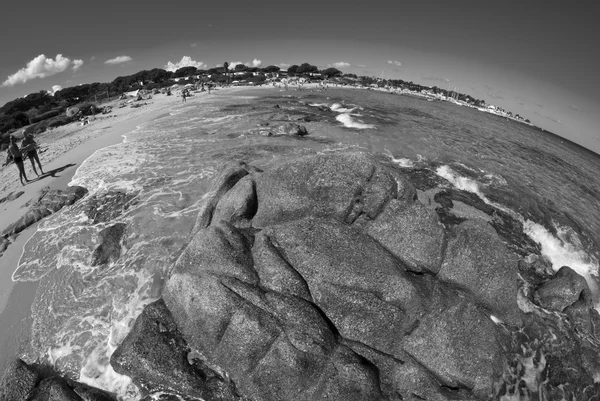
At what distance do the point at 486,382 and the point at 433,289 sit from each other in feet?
8.83

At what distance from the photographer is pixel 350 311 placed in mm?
8445

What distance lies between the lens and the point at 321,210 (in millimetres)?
11133

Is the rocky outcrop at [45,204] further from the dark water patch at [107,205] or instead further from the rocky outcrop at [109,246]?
the rocky outcrop at [109,246]

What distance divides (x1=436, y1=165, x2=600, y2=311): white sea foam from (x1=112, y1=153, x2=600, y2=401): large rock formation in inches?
196

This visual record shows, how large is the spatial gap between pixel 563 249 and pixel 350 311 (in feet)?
52.7

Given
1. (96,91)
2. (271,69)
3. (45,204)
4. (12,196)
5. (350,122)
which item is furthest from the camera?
(271,69)

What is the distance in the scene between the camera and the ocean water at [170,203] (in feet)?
31.8

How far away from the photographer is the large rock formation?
293 inches

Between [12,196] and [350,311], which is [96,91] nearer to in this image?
[12,196]

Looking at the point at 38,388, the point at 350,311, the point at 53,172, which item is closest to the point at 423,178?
the point at 350,311

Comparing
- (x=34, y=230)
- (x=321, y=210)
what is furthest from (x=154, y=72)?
(x=321, y=210)

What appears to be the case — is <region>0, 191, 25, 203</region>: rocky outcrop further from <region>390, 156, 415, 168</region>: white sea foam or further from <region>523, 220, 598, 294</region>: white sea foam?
<region>523, 220, 598, 294</region>: white sea foam

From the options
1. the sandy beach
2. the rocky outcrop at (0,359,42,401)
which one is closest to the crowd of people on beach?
the sandy beach

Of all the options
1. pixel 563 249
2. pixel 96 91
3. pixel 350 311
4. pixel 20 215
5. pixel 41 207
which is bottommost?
pixel 563 249
